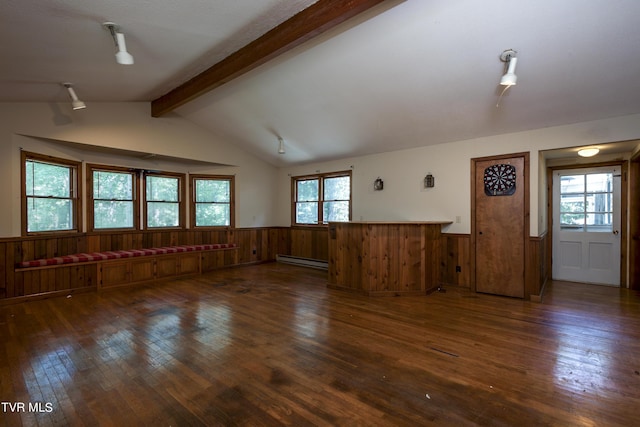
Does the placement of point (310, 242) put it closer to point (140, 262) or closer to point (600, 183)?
point (140, 262)

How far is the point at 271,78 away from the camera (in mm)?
4270

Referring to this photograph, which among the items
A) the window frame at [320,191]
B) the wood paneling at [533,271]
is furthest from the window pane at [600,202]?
the window frame at [320,191]

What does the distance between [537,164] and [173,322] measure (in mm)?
5220

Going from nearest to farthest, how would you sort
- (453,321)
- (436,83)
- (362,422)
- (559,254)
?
(362,422), (453,321), (436,83), (559,254)

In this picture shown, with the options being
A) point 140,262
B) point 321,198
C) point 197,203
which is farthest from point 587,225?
point 140,262

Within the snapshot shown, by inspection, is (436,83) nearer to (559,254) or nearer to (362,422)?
(362,422)

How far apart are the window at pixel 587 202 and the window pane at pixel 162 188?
764 cm

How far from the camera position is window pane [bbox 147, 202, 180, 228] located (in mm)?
6113

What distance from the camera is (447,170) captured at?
16.4 ft

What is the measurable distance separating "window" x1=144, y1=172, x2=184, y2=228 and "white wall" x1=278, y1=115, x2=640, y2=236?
3.22m

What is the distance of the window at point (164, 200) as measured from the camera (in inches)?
240

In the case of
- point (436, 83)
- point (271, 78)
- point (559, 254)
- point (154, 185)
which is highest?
point (271, 78)

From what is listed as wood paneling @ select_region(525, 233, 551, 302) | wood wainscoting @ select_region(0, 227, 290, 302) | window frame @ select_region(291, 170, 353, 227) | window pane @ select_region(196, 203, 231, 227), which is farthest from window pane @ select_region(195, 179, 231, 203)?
wood paneling @ select_region(525, 233, 551, 302)

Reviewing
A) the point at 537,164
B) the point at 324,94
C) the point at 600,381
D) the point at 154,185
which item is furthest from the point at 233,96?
the point at 600,381
